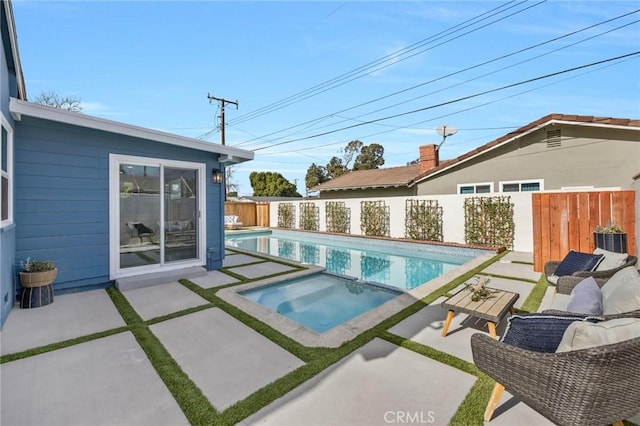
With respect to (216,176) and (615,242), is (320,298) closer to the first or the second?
(216,176)

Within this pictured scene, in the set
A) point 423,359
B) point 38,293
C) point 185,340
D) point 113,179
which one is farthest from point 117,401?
point 113,179

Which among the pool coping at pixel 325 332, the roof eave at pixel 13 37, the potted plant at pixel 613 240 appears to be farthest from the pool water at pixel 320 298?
the roof eave at pixel 13 37

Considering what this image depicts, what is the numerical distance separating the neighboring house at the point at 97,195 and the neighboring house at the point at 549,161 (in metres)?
10.6

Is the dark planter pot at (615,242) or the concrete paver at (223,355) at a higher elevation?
the dark planter pot at (615,242)

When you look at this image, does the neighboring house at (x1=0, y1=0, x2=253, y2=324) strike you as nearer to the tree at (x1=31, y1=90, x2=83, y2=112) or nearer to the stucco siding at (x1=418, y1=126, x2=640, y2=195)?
the stucco siding at (x1=418, y1=126, x2=640, y2=195)

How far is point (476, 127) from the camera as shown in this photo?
1812 centimetres

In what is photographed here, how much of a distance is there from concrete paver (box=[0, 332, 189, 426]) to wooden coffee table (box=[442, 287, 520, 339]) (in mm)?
2896

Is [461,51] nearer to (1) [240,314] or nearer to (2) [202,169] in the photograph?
(2) [202,169]

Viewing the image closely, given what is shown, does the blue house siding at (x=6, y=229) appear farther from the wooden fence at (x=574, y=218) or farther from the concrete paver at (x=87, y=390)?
the wooden fence at (x=574, y=218)

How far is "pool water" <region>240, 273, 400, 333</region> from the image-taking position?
4.78 metres

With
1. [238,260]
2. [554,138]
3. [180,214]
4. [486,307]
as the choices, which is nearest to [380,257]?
[238,260]

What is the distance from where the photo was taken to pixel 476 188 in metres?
13.1

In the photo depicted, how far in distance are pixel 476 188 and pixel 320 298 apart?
1062 centimetres

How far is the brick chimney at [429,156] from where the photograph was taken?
15.7 metres
